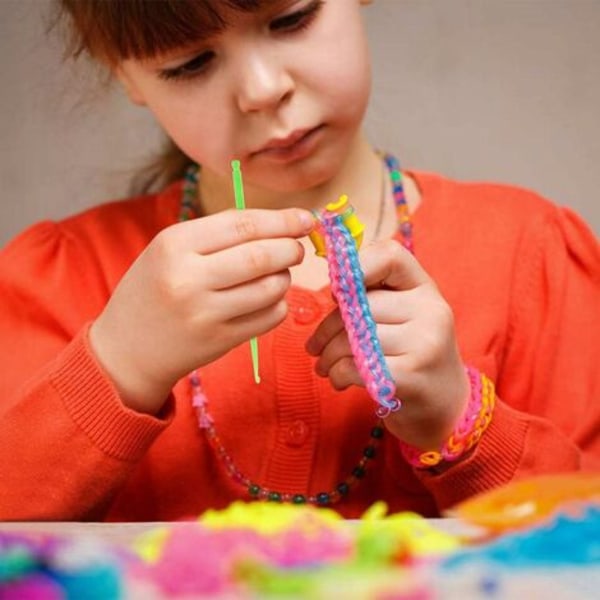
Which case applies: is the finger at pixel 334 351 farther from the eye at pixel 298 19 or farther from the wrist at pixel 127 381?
the eye at pixel 298 19

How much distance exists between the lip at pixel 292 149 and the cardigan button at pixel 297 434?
0.19 meters

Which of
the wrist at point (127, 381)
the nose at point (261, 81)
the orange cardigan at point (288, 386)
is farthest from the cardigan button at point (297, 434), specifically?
the nose at point (261, 81)

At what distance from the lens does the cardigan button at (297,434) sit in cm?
69

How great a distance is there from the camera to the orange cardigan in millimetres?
636

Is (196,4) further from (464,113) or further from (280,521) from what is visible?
(464,113)

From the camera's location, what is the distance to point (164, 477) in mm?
720

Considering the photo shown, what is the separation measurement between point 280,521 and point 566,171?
28.8 inches

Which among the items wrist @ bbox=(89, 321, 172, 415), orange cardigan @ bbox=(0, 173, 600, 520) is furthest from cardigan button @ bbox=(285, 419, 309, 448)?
wrist @ bbox=(89, 321, 172, 415)

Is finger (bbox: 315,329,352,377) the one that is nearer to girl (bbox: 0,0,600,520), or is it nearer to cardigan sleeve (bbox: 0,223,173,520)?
girl (bbox: 0,0,600,520)

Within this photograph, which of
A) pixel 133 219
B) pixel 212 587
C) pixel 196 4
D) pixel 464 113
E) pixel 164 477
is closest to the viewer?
pixel 212 587

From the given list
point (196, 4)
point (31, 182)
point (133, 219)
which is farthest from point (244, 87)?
point (31, 182)

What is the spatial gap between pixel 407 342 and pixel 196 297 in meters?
0.13

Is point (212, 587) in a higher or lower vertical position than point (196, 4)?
lower

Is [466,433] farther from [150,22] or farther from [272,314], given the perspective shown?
[150,22]
